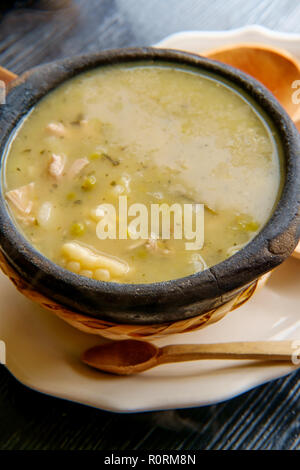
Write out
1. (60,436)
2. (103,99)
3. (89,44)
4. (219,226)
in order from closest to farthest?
(219,226)
(60,436)
(103,99)
(89,44)

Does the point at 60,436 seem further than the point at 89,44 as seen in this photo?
No

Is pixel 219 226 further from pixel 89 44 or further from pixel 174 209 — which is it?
pixel 89 44

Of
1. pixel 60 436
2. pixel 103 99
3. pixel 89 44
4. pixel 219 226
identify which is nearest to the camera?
pixel 219 226

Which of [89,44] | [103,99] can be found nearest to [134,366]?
[103,99]

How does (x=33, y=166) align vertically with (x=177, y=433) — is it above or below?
above

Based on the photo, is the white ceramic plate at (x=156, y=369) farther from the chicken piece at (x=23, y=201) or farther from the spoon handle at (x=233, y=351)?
the chicken piece at (x=23, y=201)

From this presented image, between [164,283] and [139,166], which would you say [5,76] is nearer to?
[139,166]
